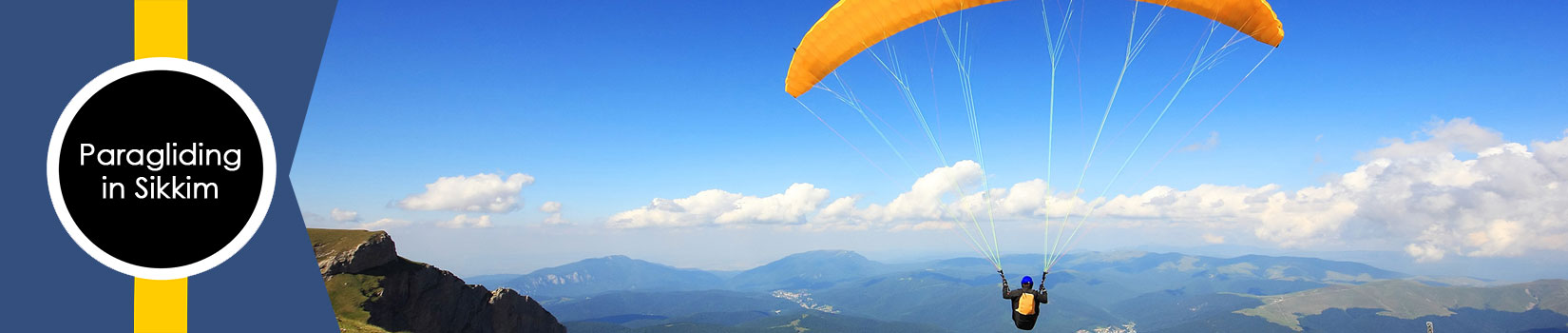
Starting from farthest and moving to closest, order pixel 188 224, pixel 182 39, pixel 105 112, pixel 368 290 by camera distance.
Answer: pixel 368 290
pixel 182 39
pixel 188 224
pixel 105 112

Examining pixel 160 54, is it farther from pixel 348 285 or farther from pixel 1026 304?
pixel 348 285

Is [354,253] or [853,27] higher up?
[853,27]

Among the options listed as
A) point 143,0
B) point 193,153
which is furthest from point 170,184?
point 143,0

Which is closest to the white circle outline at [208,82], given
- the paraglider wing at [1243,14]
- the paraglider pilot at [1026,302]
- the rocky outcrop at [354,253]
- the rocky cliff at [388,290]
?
the paraglider pilot at [1026,302]

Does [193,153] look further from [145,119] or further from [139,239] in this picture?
[139,239]

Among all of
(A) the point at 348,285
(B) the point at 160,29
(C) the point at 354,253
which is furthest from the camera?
(C) the point at 354,253

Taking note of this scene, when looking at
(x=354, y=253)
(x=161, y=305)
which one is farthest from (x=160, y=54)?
(x=354, y=253)
